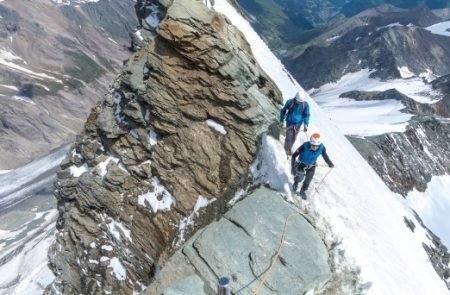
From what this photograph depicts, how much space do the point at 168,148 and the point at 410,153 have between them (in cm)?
4735

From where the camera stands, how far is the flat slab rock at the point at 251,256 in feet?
46.8

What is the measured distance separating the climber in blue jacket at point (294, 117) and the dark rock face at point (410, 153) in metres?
33.1

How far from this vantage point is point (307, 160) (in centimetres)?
1588

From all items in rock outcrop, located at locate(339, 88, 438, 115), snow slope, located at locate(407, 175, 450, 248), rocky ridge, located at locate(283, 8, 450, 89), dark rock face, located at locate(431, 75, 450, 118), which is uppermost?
snow slope, located at locate(407, 175, 450, 248)

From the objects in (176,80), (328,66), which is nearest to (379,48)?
(328,66)

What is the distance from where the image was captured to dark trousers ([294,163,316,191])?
623 inches

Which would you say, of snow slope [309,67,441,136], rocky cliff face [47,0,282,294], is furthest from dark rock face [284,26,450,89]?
rocky cliff face [47,0,282,294]

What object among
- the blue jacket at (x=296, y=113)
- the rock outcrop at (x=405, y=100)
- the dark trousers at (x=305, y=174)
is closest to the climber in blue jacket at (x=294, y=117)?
the blue jacket at (x=296, y=113)

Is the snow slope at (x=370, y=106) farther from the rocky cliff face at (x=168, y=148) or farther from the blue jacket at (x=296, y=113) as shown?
the blue jacket at (x=296, y=113)

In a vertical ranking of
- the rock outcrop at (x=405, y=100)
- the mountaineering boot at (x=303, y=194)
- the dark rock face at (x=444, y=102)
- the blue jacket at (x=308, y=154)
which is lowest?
the dark rock face at (x=444, y=102)

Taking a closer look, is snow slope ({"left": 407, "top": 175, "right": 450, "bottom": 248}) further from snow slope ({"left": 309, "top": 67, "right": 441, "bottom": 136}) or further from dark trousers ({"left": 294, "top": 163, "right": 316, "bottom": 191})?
dark trousers ({"left": 294, "top": 163, "right": 316, "bottom": 191})

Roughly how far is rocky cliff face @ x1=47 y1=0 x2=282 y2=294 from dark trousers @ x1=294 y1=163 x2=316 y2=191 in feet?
8.11

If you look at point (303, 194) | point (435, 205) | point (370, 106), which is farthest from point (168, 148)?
point (370, 106)

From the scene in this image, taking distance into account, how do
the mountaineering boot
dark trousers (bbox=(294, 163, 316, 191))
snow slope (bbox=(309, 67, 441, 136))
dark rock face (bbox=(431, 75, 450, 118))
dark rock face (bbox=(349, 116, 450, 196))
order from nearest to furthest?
dark trousers (bbox=(294, 163, 316, 191)) < the mountaineering boot < dark rock face (bbox=(349, 116, 450, 196)) < snow slope (bbox=(309, 67, 441, 136)) < dark rock face (bbox=(431, 75, 450, 118))
